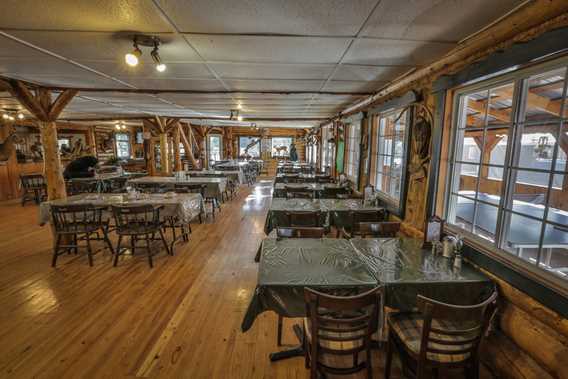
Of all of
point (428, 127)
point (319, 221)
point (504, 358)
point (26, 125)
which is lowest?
point (504, 358)

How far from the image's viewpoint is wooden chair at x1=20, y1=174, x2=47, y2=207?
273 inches

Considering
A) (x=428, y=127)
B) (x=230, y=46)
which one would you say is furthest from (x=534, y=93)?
(x=230, y=46)

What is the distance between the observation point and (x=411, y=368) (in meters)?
1.82

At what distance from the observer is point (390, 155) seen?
4023 mm

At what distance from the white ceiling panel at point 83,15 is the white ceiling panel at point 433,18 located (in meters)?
1.50

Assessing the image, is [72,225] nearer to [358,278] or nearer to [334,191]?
[358,278]

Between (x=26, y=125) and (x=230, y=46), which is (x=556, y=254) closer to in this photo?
(x=230, y=46)

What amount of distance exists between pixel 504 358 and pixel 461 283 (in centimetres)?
55

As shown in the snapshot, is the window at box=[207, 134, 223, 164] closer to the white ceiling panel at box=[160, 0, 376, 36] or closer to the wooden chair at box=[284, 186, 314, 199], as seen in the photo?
the wooden chair at box=[284, 186, 314, 199]

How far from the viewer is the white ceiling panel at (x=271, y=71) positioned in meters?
2.88

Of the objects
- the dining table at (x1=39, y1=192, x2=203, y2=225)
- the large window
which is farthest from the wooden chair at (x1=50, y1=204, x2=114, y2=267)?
the large window

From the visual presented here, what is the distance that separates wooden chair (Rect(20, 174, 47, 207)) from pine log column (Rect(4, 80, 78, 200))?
3706mm

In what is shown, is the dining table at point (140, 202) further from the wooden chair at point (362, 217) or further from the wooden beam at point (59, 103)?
the wooden chair at point (362, 217)

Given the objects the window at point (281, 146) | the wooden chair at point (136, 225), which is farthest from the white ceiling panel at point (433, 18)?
the window at point (281, 146)
